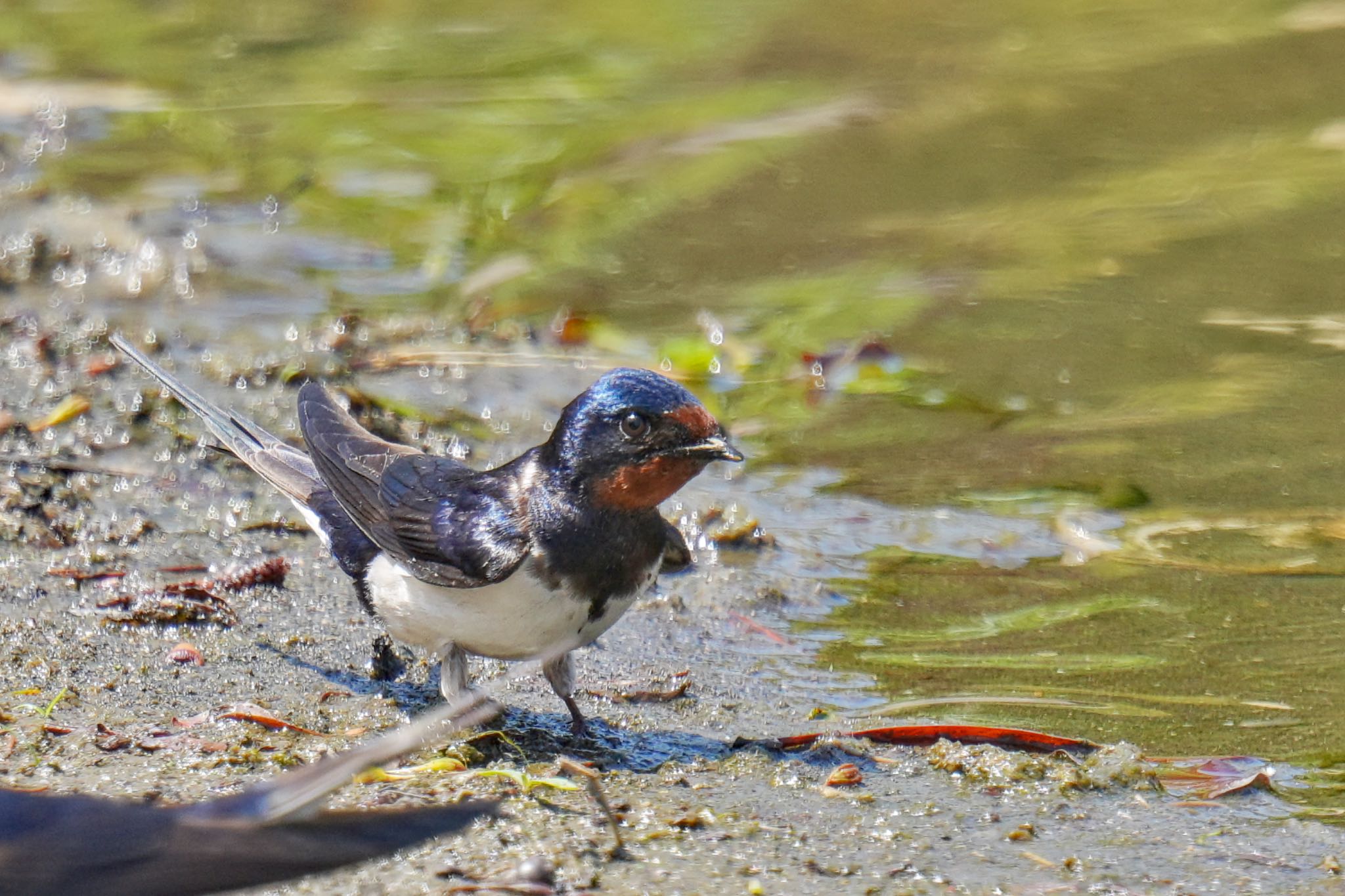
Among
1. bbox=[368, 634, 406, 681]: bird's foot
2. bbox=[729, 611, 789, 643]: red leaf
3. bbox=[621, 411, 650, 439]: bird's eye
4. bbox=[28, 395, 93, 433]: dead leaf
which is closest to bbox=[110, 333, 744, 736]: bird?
bbox=[621, 411, 650, 439]: bird's eye

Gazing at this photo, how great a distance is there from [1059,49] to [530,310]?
164 inches

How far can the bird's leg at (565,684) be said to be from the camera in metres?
4.05

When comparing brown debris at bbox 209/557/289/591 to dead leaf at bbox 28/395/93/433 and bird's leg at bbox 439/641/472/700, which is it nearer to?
bird's leg at bbox 439/641/472/700

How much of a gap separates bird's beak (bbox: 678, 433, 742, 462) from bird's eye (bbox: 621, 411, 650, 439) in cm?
10

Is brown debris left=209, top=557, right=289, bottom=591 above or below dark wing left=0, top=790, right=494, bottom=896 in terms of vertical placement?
below

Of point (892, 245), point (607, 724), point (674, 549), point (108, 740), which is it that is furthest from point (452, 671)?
point (892, 245)

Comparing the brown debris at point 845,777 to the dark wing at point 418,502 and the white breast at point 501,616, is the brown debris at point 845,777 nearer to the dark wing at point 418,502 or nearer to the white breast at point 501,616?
the white breast at point 501,616

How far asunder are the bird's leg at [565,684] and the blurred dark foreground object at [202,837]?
162 centimetres

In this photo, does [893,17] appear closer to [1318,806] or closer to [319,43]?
[319,43]

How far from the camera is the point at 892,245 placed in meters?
7.87

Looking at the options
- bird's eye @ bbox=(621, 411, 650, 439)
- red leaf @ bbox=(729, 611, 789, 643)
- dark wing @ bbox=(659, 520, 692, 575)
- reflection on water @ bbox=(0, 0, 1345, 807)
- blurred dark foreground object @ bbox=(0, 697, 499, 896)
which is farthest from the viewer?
reflection on water @ bbox=(0, 0, 1345, 807)

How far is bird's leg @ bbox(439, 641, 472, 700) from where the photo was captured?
13.7 ft

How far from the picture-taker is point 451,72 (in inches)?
415

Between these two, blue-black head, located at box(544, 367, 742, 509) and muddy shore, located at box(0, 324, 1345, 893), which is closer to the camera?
muddy shore, located at box(0, 324, 1345, 893)
